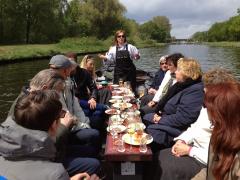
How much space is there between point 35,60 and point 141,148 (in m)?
25.3

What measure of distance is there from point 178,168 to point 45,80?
1.41 meters

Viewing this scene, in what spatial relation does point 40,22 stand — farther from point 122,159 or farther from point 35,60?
point 122,159

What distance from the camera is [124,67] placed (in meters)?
7.39

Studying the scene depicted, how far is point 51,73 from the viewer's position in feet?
11.4

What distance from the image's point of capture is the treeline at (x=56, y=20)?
4547 centimetres

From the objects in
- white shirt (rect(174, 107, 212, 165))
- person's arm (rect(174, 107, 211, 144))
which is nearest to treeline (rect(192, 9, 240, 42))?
person's arm (rect(174, 107, 211, 144))

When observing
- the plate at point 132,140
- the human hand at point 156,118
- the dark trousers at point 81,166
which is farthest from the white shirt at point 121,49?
the dark trousers at point 81,166

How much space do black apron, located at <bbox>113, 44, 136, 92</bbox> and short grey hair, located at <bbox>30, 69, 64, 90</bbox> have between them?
387 centimetres

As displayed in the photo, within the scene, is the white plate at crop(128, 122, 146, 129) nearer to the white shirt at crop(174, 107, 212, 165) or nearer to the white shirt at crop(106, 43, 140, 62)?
the white shirt at crop(174, 107, 212, 165)

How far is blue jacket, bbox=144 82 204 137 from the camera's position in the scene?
3801 millimetres

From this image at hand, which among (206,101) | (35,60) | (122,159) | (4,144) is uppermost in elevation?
(206,101)

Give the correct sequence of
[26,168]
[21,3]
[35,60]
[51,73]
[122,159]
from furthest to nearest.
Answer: [21,3] → [35,60] → [51,73] → [122,159] → [26,168]

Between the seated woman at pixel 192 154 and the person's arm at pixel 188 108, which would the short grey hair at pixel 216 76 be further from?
the person's arm at pixel 188 108

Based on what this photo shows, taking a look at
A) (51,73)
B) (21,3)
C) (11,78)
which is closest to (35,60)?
(11,78)
